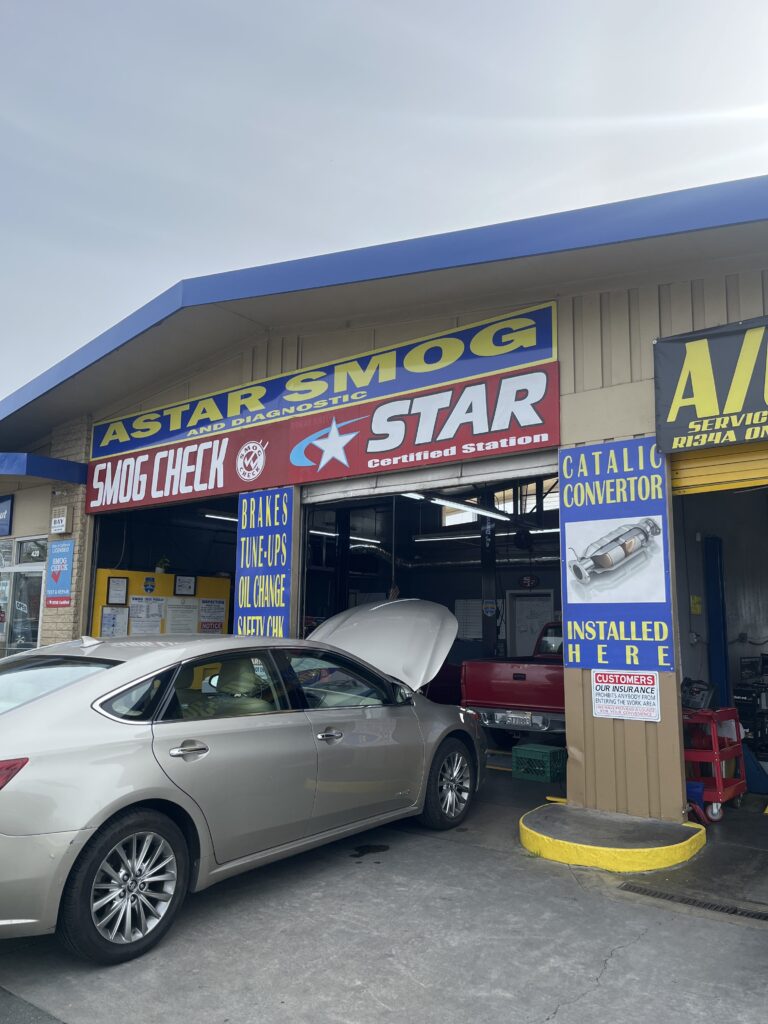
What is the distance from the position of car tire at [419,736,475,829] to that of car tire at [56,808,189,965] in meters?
2.25

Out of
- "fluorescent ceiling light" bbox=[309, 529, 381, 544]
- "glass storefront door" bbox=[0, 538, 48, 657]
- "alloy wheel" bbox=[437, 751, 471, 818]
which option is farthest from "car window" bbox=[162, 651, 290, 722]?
"fluorescent ceiling light" bbox=[309, 529, 381, 544]

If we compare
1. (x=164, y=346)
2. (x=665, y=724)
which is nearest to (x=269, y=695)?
(x=665, y=724)

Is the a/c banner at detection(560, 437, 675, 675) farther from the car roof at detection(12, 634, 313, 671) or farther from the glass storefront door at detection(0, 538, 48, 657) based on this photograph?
the glass storefront door at detection(0, 538, 48, 657)

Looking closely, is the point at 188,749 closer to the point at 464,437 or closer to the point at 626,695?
the point at 626,695

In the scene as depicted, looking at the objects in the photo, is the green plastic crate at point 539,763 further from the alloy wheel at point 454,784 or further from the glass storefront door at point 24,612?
the glass storefront door at point 24,612

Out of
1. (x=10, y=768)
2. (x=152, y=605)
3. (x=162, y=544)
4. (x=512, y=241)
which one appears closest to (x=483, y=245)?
(x=512, y=241)

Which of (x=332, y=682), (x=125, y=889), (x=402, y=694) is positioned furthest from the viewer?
(x=402, y=694)

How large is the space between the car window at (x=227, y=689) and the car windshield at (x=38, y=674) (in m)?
0.41

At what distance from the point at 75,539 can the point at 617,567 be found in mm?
7877

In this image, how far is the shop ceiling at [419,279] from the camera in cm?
577

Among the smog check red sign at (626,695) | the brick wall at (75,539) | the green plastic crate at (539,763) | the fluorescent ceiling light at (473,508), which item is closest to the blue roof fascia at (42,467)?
the brick wall at (75,539)

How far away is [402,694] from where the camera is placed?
5895 millimetres

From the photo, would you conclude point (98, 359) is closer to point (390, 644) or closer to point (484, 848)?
point (390, 644)

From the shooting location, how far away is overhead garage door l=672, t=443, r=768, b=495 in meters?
5.82
